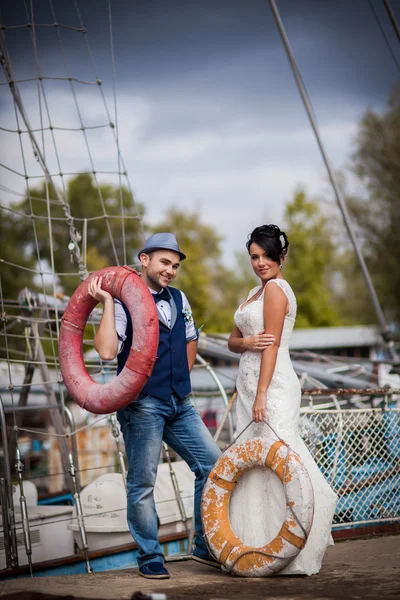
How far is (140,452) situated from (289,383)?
0.89 meters

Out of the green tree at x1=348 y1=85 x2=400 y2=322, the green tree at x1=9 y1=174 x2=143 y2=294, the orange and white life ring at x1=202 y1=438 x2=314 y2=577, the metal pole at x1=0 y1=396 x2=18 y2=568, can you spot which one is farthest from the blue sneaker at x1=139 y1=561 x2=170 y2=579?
the green tree at x1=9 y1=174 x2=143 y2=294

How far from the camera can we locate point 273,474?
3.80m

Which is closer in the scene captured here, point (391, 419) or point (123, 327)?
point (123, 327)

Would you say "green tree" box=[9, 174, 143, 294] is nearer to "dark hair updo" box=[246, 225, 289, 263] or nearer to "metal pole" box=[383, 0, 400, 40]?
"metal pole" box=[383, 0, 400, 40]

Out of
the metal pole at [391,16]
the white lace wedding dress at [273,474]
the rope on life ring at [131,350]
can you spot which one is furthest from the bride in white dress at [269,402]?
the metal pole at [391,16]

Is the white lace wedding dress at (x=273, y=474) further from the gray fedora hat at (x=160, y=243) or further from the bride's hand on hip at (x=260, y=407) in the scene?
the gray fedora hat at (x=160, y=243)

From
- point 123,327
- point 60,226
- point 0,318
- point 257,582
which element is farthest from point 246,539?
point 60,226

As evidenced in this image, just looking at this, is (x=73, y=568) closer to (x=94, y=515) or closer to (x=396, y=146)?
(x=94, y=515)

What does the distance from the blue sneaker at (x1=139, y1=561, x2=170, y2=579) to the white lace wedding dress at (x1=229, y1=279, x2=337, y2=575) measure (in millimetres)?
434

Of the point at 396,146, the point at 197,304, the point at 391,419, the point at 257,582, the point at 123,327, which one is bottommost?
the point at 257,582

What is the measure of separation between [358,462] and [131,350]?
2.56 m

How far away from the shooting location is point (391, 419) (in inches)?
222

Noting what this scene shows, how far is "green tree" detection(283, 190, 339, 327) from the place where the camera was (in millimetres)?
29031

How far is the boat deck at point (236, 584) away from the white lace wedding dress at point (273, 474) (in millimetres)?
193
